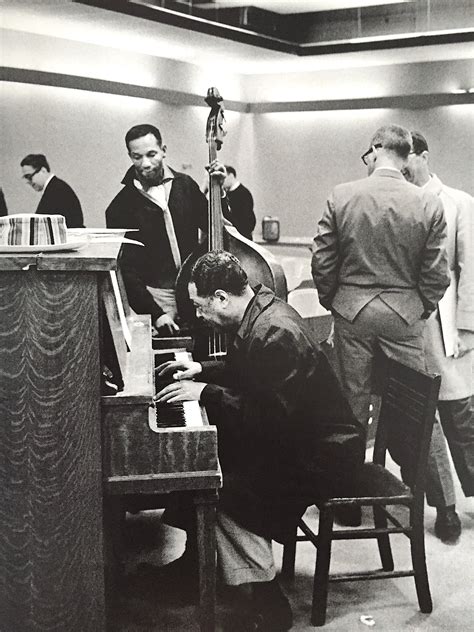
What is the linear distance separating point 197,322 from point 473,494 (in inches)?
58.1

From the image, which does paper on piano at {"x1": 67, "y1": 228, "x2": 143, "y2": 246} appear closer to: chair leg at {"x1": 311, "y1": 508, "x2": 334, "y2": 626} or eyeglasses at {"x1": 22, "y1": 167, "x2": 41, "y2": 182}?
eyeglasses at {"x1": 22, "y1": 167, "x2": 41, "y2": 182}

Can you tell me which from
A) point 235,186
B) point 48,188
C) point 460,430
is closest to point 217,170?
point 235,186

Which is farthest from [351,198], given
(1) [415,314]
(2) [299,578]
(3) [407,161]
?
(2) [299,578]

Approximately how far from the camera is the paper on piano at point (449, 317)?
123 inches

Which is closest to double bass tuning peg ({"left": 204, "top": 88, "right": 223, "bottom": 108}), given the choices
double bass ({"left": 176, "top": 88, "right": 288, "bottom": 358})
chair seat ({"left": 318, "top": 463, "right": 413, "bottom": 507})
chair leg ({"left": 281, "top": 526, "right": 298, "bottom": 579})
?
double bass ({"left": 176, "top": 88, "right": 288, "bottom": 358})

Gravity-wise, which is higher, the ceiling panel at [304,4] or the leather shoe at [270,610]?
the ceiling panel at [304,4]

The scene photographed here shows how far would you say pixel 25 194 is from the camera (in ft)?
8.20

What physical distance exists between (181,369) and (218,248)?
1.39ft

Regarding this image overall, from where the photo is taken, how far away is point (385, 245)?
298cm

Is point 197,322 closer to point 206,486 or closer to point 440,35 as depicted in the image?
point 206,486

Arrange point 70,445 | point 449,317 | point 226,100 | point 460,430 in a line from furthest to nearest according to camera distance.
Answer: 1. point 460,430
2. point 449,317
3. point 226,100
4. point 70,445

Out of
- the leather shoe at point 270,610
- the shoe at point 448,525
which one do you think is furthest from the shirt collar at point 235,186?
the shoe at point 448,525

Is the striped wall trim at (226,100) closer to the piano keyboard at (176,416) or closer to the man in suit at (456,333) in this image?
the man in suit at (456,333)

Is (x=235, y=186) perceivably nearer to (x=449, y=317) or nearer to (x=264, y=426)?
(x=264, y=426)
